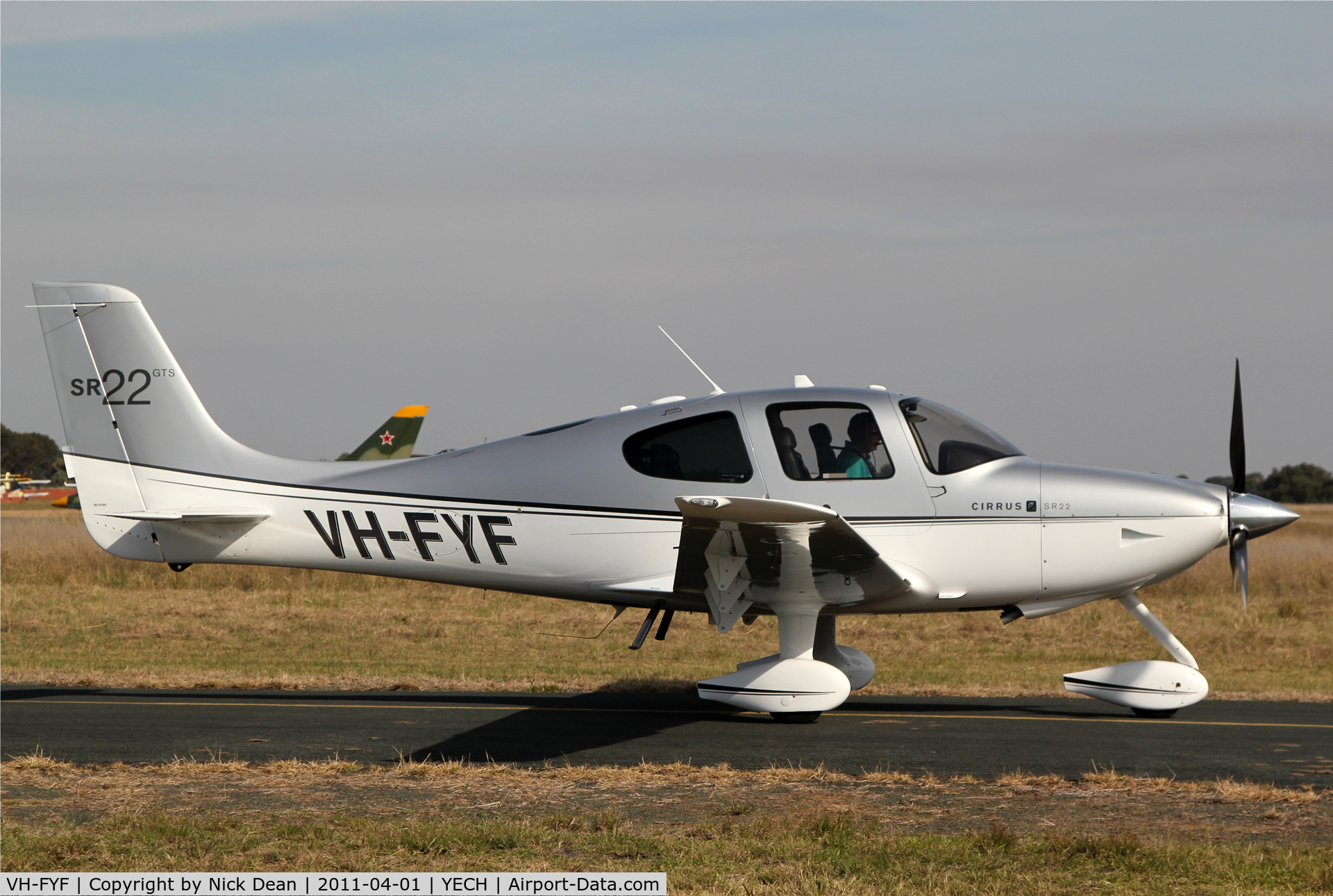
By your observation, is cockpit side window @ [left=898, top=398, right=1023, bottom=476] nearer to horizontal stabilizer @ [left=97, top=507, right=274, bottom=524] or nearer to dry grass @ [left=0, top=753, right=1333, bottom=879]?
dry grass @ [left=0, top=753, right=1333, bottom=879]

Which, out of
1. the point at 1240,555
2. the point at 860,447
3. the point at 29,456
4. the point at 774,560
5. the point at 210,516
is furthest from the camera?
the point at 29,456

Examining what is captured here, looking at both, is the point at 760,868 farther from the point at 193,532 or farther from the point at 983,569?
the point at 193,532

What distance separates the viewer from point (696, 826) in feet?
19.9

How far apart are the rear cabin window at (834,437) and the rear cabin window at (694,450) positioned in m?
0.36

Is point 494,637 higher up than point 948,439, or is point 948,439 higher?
point 948,439

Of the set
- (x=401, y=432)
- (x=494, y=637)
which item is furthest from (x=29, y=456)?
(x=494, y=637)

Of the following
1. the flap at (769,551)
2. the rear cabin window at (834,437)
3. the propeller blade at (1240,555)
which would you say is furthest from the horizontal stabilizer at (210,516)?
the propeller blade at (1240,555)

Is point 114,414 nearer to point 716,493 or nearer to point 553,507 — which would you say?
point 553,507

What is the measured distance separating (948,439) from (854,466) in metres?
0.81

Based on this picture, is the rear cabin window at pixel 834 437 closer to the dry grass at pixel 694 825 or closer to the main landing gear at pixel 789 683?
the main landing gear at pixel 789 683

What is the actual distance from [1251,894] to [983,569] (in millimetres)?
4516

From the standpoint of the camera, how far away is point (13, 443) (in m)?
110

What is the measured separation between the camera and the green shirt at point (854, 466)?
9.22 meters

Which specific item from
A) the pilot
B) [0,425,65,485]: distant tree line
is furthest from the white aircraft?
[0,425,65,485]: distant tree line
